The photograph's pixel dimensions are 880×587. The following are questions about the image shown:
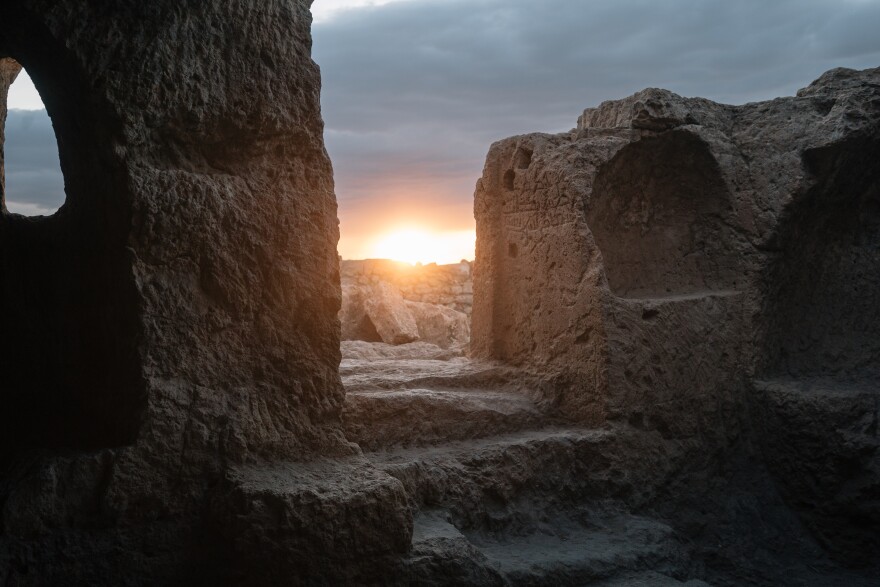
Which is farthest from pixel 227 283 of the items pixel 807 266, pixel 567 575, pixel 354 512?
pixel 807 266

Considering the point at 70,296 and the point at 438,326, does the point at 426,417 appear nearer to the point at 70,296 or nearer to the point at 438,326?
the point at 70,296

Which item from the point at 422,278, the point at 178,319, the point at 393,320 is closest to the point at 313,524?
the point at 178,319

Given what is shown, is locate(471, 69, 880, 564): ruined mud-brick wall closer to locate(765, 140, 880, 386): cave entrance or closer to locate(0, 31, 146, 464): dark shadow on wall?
locate(765, 140, 880, 386): cave entrance

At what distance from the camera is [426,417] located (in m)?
4.38

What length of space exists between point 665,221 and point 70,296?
3.69m

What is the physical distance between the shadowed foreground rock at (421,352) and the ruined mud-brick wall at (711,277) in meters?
0.02

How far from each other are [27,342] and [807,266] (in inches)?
185

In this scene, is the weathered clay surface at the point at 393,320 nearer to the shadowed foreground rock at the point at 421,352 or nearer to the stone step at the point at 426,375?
the shadowed foreground rock at the point at 421,352

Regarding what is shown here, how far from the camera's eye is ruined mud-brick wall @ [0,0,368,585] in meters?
2.90

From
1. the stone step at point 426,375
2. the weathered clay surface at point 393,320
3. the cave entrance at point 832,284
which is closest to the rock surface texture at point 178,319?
the stone step at point 426,375

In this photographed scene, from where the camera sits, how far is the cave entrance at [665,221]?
5.18m

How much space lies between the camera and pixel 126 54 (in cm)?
298

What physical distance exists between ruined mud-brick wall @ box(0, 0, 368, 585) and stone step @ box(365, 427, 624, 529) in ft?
2.14

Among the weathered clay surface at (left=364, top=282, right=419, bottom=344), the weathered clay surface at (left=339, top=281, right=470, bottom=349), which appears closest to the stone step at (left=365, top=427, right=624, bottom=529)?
the weathered clay surface at (left=339, top=281, right=470, bottom=349)
